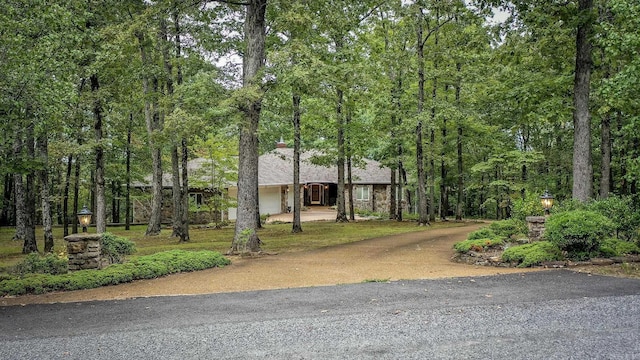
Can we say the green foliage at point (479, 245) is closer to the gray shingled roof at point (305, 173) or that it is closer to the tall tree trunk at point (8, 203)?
the gray shingled roof at point (305, 173)

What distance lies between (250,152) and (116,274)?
509 cm

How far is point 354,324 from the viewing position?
5.77 m

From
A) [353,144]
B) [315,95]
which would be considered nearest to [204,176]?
[353,144]

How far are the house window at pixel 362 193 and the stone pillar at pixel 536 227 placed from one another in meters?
25.8

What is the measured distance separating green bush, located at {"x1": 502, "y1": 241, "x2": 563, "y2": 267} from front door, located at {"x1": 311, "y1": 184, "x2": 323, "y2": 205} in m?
34.1

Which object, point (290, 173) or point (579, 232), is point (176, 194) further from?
point (290, 173)

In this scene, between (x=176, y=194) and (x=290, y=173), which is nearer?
(x=176, y=194)

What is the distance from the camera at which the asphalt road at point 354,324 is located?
4.85m

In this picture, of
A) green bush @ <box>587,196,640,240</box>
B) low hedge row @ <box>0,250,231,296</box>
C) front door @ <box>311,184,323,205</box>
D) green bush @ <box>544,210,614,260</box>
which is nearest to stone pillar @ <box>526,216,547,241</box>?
green bush @ <box>587,196,640,240</box>

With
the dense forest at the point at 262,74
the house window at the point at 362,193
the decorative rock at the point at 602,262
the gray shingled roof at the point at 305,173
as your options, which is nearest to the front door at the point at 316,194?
the gray shingled roof at the point at 305,173

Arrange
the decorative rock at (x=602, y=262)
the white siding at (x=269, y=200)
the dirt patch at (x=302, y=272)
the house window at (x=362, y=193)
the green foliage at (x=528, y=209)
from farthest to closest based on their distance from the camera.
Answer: the house window at (x=362, y=193)
the white siding at (x=269, y=200)
the green foliage at (x=528, y=209)
the decorative rock at (x=602, y=262)
the dirt patch at (x=302, y=272)

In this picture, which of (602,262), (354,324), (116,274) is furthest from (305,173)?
(354,324)

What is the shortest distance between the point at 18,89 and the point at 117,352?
280 inches

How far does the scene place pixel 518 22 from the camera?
14109 millimetres
